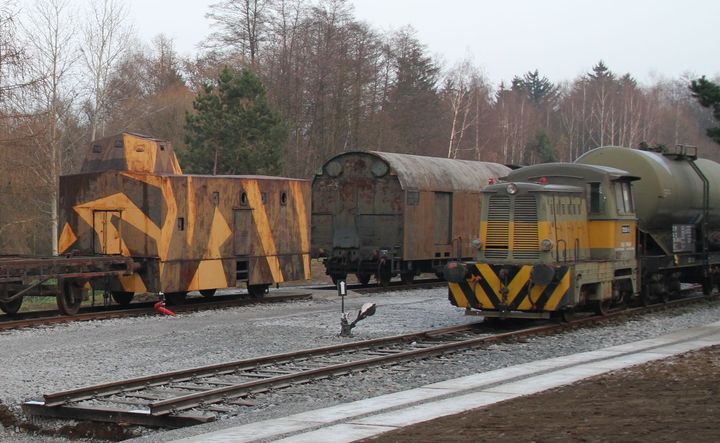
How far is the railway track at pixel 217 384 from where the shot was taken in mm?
9344

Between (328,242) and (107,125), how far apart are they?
972 inches

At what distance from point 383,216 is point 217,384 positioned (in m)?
15.0

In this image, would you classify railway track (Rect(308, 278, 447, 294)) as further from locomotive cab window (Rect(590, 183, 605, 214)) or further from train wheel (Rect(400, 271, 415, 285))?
locomotive cab window (Rect(590, 183, 605, 214))

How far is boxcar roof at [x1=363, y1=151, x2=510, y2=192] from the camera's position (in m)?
25.5

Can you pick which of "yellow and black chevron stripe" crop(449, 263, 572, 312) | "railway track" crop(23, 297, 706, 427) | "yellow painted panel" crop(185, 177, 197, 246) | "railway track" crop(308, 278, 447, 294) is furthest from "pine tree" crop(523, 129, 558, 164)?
"railway track" crop(23, 297, 706, 427)

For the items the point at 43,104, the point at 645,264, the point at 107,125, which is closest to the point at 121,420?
the point at 645,264

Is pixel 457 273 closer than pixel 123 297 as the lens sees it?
Yes

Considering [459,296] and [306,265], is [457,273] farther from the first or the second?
[306,265]

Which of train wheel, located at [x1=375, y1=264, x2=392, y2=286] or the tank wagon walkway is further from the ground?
train wheel, located at [x1=375, y1=264, x2=392, y2=286]

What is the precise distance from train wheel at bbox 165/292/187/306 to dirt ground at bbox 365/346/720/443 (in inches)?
471

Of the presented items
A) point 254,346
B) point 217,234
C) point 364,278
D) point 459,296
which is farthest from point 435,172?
point 254,346

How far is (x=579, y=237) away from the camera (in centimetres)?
1734

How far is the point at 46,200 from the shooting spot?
4119 cm

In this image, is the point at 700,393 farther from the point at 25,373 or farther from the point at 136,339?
the point at 136,339
